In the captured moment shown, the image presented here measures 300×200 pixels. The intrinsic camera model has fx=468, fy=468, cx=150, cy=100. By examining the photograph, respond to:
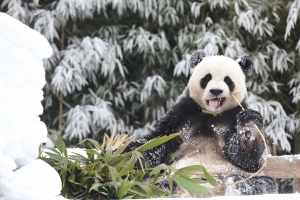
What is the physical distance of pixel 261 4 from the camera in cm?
361

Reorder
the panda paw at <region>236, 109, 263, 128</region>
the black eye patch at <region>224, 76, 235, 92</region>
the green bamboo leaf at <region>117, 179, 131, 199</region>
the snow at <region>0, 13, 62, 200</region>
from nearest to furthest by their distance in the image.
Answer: the snow at <region>0, 13, 62, 200</region> → the green bamboo leaf at <region>117, 179, 131, 199</region> → the panda paw at <region>236, 109, 263, 128</region> → the black eye patch at <region>224, 76, 235, 92</region>

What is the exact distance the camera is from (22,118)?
0.79 m

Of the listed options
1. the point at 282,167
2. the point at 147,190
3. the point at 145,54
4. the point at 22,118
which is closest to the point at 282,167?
the point at 282,167

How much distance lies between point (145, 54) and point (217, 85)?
199cm

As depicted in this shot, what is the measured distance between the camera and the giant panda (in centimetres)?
152

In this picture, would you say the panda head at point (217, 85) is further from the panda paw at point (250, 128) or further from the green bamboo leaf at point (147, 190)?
the green bamboo leaf at point (147, 190)

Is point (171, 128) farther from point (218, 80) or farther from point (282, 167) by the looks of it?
point (282, 167)

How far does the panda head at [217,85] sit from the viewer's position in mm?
1571

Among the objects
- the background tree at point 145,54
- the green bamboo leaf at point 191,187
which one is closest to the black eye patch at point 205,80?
the green bamboo leaf at point 191,187

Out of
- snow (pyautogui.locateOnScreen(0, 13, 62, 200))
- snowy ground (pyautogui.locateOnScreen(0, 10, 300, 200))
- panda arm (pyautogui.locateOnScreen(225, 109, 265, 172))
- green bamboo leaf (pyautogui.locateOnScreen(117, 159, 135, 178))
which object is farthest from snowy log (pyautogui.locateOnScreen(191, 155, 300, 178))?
snow (pyautogui.locateOnScreen(0, 13, 62, 200))

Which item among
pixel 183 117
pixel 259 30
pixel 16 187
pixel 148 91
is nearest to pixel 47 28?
pixel 148 91

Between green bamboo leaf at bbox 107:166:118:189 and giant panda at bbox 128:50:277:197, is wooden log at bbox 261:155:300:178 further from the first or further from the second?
green bamboo leaf at bbox 107:166:118:189

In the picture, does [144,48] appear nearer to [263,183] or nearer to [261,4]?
[261,4]

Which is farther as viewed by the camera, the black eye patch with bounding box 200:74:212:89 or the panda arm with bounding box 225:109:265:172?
the black eye patch with bounding box 200:74:212:89
